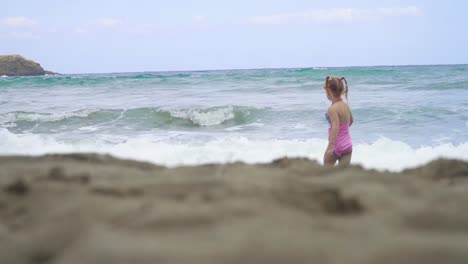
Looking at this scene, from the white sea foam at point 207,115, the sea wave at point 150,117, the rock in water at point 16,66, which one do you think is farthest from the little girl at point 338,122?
the rock in water at point 16,66

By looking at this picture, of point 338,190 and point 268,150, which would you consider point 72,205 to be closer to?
point 338,190

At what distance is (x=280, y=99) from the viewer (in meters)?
14.6

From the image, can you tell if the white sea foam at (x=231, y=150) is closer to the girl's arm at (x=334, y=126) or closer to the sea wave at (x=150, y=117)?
the girl's arm at (x=334, y=126)

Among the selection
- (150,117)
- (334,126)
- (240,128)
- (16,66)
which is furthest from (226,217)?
(16,66)

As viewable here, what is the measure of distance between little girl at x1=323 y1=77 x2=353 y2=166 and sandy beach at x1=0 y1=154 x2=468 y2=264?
2396 millimetres

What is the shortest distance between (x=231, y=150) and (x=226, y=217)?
577 cm

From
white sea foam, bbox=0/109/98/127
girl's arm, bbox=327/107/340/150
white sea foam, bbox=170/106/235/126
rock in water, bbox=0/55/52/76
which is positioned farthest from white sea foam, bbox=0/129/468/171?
rock in water, bbox=0/55/52/76

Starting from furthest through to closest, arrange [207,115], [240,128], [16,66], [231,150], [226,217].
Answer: [16,66] < [207,115] < [240,128] < [231,150] < [226,217]

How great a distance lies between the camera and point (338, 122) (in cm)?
438

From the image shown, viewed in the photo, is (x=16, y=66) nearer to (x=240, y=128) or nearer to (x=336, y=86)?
(x=240, y=128)

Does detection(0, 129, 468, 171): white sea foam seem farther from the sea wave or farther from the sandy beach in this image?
the sandy beach

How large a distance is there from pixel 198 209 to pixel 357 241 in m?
0.51

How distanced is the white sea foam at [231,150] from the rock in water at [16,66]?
58395mm

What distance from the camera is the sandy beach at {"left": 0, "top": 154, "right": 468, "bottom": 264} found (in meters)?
1.13
